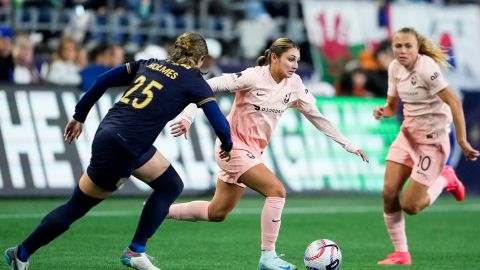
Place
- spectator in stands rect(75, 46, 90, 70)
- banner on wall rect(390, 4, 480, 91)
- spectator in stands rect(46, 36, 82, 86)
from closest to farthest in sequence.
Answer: spectator in stands rect(46, 36, 82, 86) < spectator in stands rect(75, 46, 90, 70) < banner on wall rect(390, 4, 480, 91)

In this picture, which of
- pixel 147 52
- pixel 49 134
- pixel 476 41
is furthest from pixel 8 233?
pixel 476 41

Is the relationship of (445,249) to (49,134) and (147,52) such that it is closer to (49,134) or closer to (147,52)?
(49,134)

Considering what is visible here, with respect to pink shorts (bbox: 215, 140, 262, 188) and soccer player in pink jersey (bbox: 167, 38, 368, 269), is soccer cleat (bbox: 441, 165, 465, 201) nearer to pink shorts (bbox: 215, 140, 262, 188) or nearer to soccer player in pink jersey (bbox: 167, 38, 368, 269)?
soccer player in pink jersey (bbox: 167, 38, 368, 269)

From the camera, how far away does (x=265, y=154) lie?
55.8 feet

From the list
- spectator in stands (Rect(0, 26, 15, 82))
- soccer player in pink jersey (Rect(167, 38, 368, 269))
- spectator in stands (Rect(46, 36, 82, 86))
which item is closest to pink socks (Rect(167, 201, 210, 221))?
soccer player in pink jersey (Rect(167, 38, 368, 269))

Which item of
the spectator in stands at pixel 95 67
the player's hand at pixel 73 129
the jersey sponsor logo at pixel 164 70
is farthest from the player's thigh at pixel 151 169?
the spectator in stands at pixel 95 67

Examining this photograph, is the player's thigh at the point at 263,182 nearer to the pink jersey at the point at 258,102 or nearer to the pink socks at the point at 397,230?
the pink jersey at the point at 258,102

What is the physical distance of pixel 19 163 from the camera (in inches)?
595

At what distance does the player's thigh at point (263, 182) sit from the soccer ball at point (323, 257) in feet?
1.79

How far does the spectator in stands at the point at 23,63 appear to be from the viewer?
16812mm

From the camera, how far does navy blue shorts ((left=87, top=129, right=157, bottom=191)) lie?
8.18 meters

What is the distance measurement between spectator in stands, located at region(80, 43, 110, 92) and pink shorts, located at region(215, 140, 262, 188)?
685 cm

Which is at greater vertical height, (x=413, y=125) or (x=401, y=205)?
(x=413, y=125)

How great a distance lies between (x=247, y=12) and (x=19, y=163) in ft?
30.9
